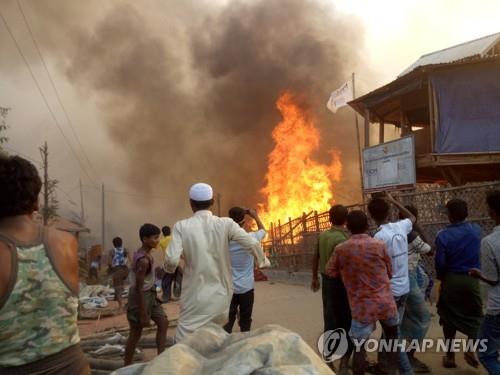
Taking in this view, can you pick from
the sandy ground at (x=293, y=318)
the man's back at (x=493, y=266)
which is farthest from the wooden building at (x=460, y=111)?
the man's back at (x=493, y=266)

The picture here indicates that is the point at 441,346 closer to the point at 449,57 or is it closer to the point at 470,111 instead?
the point at 470,111

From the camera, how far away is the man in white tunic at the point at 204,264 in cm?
319

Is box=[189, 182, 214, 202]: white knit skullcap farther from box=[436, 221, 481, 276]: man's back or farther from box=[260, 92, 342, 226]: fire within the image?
box=[260, 92, 342, 226]: fire

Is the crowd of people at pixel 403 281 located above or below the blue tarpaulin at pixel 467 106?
below

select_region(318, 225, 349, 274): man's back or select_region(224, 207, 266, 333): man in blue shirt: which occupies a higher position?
select_region(318, 225, 349, 274): man's back

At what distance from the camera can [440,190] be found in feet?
27.2

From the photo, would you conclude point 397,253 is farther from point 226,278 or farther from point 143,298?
point 143,298

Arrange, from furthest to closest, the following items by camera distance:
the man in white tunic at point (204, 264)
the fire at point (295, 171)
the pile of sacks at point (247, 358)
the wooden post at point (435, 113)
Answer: the fire at point (295, 171) < the wooden post at point (435, 113) < the man in white tunic at point (204, 264) < the pile of sacks at point (247, 358)

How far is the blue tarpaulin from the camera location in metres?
12.0

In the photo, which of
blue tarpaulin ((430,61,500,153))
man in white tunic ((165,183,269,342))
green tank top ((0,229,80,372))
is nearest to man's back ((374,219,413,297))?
man in white tunic ((165,183,269,342))

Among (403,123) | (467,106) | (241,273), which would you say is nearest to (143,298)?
(241,273)

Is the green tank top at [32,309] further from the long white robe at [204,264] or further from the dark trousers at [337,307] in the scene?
the dark trousers at [337,307]

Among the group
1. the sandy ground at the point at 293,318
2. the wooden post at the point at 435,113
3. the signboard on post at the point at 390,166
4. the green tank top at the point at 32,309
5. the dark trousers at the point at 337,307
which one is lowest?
the sandy ground at the point at 293,318

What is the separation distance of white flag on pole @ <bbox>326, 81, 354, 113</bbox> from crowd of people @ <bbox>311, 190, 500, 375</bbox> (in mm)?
12076
